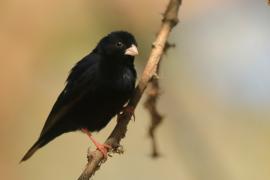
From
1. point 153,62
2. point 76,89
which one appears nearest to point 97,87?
point 76,89

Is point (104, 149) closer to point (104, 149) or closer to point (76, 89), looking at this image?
point (104, 149)

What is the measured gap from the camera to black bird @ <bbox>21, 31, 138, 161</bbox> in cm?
522

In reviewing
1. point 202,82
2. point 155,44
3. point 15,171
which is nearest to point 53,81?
point 15,171

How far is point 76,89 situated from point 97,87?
16cm

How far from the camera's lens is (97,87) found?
5.28 metres

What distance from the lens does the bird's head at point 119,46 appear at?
17.2 ft

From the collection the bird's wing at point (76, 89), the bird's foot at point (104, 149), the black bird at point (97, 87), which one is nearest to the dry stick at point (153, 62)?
the bird's foot at point (104, 149)

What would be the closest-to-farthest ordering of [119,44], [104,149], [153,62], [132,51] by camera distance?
1. [153,62]
2. [104,149]
3. [132,51]
4. [119,44]

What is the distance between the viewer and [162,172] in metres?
7.07

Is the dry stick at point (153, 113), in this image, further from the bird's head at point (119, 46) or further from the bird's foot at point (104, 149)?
the bird's head at point (119, 46)

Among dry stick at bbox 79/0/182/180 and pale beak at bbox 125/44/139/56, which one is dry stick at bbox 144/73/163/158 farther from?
pale beak at bbox 125/44/139/56

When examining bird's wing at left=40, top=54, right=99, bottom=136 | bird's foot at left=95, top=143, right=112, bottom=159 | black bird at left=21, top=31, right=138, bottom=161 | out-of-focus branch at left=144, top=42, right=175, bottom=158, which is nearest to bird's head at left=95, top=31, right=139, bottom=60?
black bird at left=21, top=31, right=138, bottom=161

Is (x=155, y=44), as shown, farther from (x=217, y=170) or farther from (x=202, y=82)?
(x=202, y=82)

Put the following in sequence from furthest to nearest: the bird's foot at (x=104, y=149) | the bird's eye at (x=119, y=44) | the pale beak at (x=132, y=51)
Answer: the bird's eye at (x=119, y=44), the pale beak at (x=132, y=51), the bird's foot at (x=104, y=149)
